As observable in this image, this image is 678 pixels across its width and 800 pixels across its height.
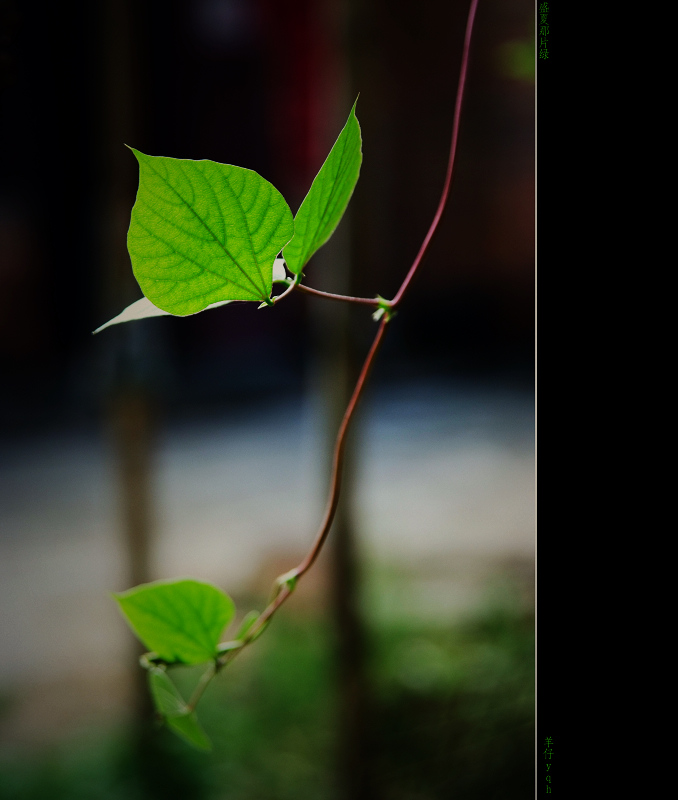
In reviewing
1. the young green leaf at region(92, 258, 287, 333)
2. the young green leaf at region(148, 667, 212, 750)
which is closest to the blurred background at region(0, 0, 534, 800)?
the young green leaf at region(92, 258, 287, 333)

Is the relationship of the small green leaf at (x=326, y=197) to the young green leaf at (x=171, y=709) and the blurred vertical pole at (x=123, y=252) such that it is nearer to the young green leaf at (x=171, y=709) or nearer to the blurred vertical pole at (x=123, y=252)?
the young green leaf at (x=171, y=709)

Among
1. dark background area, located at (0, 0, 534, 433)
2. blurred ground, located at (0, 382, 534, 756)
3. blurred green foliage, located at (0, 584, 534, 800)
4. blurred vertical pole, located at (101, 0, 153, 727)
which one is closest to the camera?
blurred vertical pole, located at (101, 0, 153, 727)

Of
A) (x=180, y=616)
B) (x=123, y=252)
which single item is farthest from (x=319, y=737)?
(x=180, y=616)

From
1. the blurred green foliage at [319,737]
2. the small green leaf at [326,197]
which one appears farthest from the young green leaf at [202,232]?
the blurred green foliage at [319,737]

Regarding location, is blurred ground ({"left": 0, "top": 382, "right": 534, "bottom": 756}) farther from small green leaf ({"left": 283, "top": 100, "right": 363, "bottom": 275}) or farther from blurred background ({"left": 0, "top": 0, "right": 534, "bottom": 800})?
small green leaf ({"left": 283, "top": 100, "right": 363, "bottom": 275})

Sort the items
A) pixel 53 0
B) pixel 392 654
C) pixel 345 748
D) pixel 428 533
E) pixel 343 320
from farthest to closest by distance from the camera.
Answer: pixel 428 533, pixel 53 0, pixel 392 654, pixel 345 748, pixel 343 320
